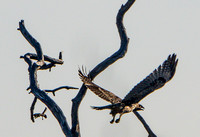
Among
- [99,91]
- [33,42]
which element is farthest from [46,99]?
[33,42]

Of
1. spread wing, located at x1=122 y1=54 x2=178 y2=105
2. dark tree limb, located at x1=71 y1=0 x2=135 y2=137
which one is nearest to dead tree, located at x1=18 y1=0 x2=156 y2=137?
dark tree limb, located at x1=71 y1=0 x2=135 y2=137

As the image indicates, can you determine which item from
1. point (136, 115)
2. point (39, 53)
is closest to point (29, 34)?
point (39, 53)

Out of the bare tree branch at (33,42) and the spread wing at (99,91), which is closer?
the spread wing at (99,91)

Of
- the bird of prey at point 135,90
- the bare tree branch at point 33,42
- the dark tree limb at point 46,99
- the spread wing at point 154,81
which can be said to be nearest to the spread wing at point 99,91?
the bird of prey at point 135,90

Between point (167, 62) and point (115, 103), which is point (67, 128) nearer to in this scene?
→ point (115, 103)

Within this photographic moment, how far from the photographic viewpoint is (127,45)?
18.7m

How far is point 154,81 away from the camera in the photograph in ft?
65.3

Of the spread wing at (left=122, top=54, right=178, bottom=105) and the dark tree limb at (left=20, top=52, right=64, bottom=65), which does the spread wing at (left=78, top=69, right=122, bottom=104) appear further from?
the dark tree limb at (left=20, top=52, right=64, bottom=65)

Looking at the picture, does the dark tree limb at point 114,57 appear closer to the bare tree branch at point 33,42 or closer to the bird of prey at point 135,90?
the bird of prey at point 135,90

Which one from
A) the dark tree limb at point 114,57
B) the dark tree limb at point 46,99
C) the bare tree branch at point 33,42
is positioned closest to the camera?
the dark tree limb at point 46,99

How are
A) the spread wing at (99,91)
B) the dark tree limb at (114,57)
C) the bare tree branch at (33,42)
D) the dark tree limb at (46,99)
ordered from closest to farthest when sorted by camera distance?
the dark tree limb at (46,99)
the spread wing at (99,91)
the dark tree limb at (114,57)
the bare tree branch at (33,42)

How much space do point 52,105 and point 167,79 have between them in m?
4.09

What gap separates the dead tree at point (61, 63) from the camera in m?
17.7

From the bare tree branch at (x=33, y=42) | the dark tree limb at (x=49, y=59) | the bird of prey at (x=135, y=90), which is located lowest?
the bird of prey at (x=135, y=90)
